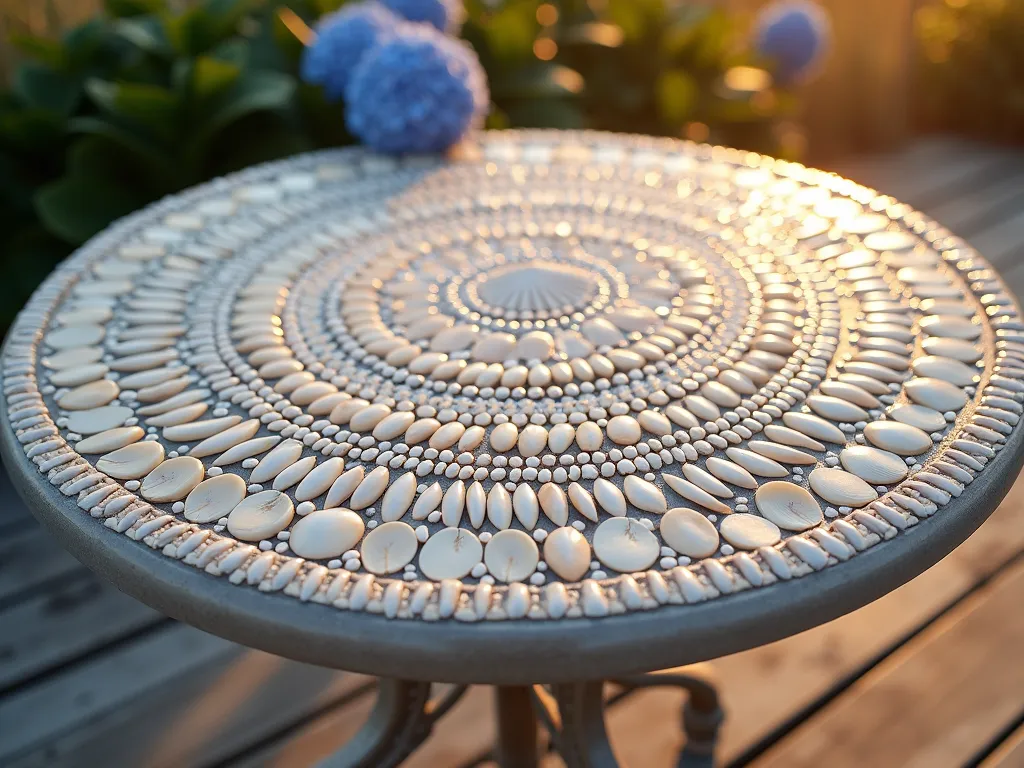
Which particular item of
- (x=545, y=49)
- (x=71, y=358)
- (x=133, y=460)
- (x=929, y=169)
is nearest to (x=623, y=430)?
(x=133, y=460)

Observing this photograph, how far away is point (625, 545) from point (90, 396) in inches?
17.5

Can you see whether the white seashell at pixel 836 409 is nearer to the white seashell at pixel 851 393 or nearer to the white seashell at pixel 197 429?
the white seashell at pixel 851 393

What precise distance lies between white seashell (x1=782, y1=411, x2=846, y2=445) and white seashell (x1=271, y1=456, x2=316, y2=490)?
352mm

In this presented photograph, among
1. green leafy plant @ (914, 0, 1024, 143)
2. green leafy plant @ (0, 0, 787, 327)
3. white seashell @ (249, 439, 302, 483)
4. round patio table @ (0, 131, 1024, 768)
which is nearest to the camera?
round patio table @ (0, 131, 1024, 768)

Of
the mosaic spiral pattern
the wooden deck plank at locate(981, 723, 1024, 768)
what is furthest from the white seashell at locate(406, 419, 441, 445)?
the wooden deck plank at locate(981, 723, 1024, 768)

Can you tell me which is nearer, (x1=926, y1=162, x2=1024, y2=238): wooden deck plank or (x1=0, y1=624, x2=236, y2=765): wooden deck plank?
(x1=0, y1=624, x2=236, y2=765): wooden deck plank

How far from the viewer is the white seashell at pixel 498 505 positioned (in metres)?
0.58

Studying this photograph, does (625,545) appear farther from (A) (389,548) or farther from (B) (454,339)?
(B) (454,339)

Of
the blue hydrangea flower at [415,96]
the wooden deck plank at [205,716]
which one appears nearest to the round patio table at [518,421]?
the blue hydrangea flower at [415,96]

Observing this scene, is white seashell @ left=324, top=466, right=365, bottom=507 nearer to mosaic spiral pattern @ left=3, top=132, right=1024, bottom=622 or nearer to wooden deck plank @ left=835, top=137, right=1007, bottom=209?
mosaic spiral pattern @ left=3, top=132, right=1024, bottom=622

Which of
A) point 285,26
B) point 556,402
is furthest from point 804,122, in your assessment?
point 556,402

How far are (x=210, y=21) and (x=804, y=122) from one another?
6.59 feet

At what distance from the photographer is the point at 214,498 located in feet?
1.99

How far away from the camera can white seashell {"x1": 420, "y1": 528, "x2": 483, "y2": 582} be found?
54 centimetres
